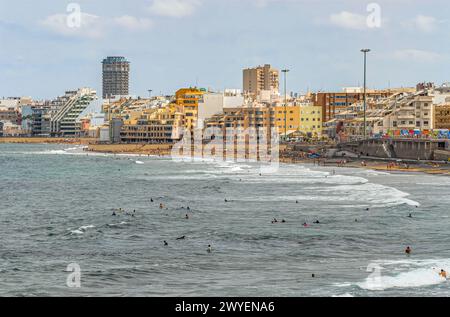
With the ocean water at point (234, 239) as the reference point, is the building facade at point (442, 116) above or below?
above

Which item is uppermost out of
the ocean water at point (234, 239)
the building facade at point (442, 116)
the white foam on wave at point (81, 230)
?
the building facade at point (442, 116)

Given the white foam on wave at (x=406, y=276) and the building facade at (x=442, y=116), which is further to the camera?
the building facade at (x=442, y=116)

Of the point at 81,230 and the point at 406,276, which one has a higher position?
the point at 406,276

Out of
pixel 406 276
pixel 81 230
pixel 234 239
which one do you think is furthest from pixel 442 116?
pixel 406 276

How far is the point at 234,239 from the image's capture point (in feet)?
159

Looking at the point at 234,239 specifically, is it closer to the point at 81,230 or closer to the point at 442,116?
the point at 81,230

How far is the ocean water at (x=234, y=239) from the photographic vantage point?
35.5 meters

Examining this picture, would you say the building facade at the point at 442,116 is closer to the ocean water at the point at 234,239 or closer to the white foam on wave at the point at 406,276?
the ocean water at the point at 234,239

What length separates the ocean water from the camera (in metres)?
35.5

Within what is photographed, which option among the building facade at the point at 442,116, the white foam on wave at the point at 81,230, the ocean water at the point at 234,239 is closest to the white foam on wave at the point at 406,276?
the ocean water at the point at 234,239

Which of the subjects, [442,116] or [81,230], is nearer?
[81,230]

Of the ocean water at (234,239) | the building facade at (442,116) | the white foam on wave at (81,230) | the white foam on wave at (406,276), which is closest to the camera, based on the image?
the white foam on wave at (406,276)

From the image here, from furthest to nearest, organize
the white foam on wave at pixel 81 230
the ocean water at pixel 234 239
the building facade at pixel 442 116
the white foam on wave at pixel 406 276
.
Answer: the building facade at pixel 442 116, the white foam on wave at pixel 81 230, the ocean water at pixel 234 239, the white foam on wave at pixel 406 276
